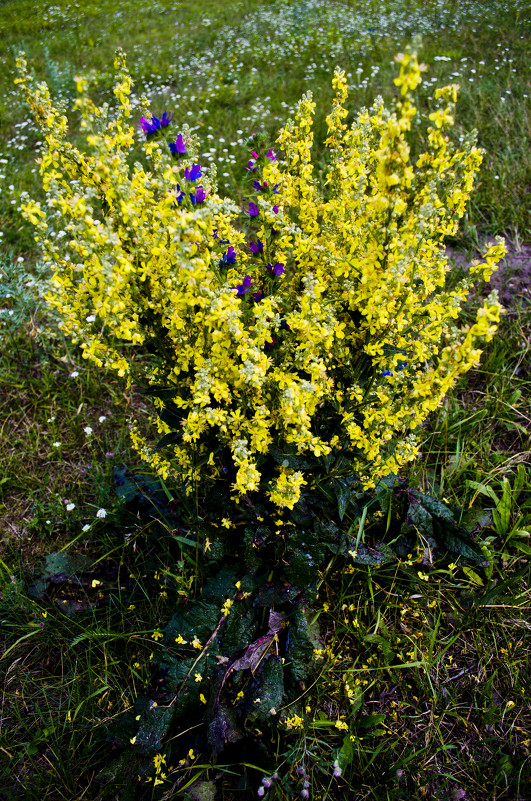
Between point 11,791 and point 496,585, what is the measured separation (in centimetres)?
223

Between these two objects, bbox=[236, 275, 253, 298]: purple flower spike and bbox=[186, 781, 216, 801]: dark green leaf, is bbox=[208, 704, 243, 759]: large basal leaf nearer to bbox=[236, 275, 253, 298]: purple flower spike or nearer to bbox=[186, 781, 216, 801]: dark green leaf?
bbox=[186, 781, 216, 801]: dark green leaf

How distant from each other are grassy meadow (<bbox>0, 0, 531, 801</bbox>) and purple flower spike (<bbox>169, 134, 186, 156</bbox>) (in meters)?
0.37

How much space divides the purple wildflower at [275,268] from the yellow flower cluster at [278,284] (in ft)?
0.14

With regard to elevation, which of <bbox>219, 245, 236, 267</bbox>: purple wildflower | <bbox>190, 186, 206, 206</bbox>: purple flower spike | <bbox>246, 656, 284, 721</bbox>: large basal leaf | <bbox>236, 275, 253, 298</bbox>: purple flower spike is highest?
<bbox>190, 186, 206, 206</bbox>: purple flower spike

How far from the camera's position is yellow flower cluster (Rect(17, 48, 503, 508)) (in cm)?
149

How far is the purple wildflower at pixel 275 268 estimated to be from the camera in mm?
1817

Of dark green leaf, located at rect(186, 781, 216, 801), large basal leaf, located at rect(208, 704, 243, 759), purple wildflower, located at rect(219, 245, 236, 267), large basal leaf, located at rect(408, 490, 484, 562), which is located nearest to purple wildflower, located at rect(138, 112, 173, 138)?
purple wildflower, located at rect(219, 245, 236, 267)

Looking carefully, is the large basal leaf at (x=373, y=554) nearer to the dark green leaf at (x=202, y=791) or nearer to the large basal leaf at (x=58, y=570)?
the dark green leaf at (x=202, y=791)

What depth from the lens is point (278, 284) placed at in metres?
1.92

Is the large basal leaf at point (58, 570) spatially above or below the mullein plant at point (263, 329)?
below

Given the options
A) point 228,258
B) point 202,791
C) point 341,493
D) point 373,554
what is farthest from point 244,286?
point 202,791

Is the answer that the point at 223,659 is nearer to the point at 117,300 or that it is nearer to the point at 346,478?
the point at 346,478

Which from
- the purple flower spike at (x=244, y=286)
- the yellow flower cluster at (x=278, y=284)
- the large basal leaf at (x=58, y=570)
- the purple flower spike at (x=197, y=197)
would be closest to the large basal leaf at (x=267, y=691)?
the yellow flower cluster at (x=278, y=284)

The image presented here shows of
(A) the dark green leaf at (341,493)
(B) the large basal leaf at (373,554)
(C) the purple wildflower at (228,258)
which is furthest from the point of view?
(B) the large basal leaf at (373,554)
